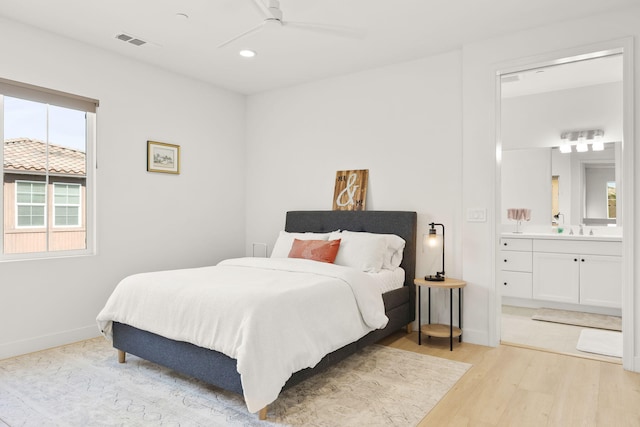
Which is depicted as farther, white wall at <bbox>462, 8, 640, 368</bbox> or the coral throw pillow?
the coral throw pillow

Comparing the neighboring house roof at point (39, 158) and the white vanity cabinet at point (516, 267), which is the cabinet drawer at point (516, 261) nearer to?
the white vanity cabinet at point (516, 267)

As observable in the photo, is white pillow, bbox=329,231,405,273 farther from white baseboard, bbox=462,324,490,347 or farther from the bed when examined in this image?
white baseboard, bbox=462,324,490,347

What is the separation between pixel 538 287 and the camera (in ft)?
15.8

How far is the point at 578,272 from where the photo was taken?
4.55 metres

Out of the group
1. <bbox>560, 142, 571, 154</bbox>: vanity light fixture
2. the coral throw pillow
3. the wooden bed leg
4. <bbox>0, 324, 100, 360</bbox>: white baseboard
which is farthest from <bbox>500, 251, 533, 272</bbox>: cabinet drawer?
<bbox>0, 324, 100, 360</bbox>: white baseboard

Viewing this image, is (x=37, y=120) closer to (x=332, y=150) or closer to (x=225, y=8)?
(x=225, y=8)

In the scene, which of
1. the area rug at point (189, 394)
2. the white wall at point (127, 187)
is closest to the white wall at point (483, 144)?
the area rug at point (189, 394)

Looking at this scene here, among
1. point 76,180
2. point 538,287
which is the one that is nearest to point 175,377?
point 76,180

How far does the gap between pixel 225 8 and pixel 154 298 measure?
218cm

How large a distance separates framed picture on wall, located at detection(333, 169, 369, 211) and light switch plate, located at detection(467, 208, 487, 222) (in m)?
1.10

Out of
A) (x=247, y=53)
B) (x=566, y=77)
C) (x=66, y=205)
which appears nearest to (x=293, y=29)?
(x=247, y=53)

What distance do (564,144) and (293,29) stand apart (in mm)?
3738

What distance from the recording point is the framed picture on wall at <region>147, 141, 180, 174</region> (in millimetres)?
4207

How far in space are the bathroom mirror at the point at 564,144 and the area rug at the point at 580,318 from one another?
44.0 inches
